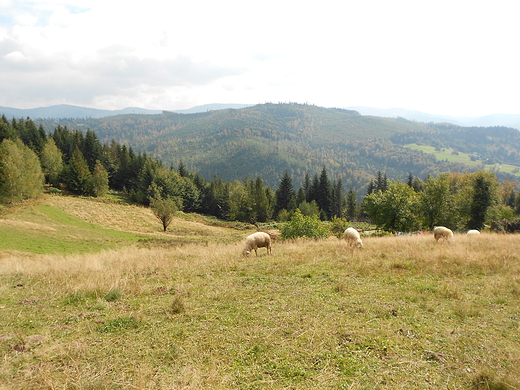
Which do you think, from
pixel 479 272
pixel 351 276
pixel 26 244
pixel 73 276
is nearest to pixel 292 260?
pixel 351 276

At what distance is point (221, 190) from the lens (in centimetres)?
9519

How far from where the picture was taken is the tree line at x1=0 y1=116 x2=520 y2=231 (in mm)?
37281

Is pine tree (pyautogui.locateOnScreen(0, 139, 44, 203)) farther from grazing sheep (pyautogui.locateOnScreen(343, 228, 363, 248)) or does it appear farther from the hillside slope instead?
grazing sheep (pyautogui.locateOnScreen(343, 228, 363, 248))

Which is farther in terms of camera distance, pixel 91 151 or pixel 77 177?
pixel 91 151

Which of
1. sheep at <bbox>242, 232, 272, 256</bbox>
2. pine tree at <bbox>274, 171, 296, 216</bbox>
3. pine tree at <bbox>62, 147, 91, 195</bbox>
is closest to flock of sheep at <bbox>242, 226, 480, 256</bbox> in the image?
sheep at <bbox>242, 232, 272, 256</bbox>

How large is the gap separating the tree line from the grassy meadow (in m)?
21.0

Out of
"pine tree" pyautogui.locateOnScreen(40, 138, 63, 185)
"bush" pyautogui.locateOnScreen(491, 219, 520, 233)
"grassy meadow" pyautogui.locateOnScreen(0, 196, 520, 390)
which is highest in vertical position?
"pine tree" pyautogui.locateOnScreen(40, 138, 63, 185)

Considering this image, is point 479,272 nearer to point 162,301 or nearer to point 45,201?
point 162,301

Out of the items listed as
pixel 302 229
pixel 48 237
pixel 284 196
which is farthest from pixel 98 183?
pixel 302 229

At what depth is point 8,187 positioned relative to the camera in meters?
42.5

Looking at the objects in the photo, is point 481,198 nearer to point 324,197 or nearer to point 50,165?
point 324,197

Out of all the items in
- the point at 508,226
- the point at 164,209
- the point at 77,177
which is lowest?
the point at 164,209

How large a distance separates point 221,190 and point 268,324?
296 ft

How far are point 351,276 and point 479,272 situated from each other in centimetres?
515
